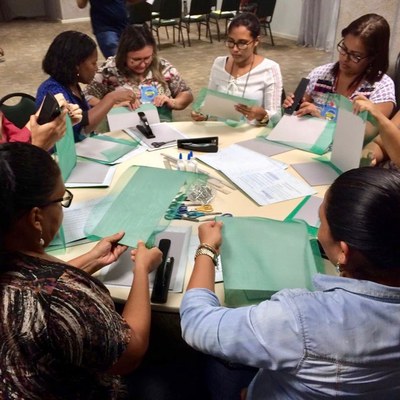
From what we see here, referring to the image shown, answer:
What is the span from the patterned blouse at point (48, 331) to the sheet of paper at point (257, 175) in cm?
84

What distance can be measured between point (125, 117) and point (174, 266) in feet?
3.95

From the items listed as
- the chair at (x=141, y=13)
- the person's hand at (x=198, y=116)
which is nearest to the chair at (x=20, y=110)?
the person's hand at (x=198, y=116)

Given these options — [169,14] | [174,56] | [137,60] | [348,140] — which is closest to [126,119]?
[137,60]

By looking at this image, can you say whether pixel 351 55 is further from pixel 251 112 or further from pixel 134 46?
pixel 134 46

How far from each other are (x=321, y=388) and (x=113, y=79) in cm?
223

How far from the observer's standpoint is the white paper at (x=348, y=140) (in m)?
1.59

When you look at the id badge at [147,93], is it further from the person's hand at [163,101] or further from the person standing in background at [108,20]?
the person standing in background at [108,20]

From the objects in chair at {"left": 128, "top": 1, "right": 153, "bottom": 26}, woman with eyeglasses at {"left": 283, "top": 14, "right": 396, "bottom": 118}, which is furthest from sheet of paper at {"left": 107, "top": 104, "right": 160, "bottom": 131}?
chair at {"left": 128, "top": 1, "right": 153, "bottom": 26}

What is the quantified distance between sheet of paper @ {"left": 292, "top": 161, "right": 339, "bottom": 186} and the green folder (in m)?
0.42

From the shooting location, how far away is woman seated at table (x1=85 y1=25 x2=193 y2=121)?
2492 millimetres

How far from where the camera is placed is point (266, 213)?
4.92 feet

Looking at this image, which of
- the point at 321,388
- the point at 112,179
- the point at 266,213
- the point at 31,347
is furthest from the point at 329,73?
the point at 31,347

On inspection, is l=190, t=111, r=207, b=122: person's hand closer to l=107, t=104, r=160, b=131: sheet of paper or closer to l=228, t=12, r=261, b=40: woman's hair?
l=107, t=104, r=160, b=131: sheet of paper

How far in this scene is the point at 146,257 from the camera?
1.20 m
